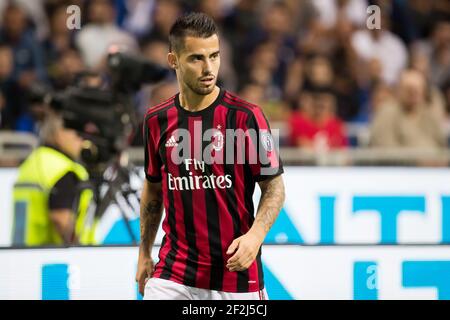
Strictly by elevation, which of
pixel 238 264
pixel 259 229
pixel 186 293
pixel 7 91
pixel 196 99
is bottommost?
pixel 186 293

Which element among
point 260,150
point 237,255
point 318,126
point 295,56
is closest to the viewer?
point 237,255

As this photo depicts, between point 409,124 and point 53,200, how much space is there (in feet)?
10.2

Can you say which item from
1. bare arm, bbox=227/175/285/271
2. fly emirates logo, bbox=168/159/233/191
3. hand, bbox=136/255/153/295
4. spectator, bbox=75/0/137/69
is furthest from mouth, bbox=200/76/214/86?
spectator, bbox=75/0/137/69

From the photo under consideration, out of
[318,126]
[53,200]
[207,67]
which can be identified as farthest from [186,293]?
[318,126]

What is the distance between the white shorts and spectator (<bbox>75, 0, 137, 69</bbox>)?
4579mm

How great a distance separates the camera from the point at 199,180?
3.90 meters

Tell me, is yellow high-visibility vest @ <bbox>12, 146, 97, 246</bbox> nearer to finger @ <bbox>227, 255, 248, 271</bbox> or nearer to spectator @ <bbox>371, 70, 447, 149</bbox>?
spectator @ <bbox>371, 70, 447, 149</bbox>

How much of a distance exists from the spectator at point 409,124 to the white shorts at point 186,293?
14.0 ft

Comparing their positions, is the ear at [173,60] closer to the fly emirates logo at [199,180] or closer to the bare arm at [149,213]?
the fly emirates logo at [199,180]

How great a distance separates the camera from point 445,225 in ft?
22.4

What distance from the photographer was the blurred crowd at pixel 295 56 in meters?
8.20

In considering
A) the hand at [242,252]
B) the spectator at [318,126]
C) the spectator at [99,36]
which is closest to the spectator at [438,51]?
the spectator at [318,126]

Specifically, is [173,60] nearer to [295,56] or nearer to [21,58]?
[21,58]
